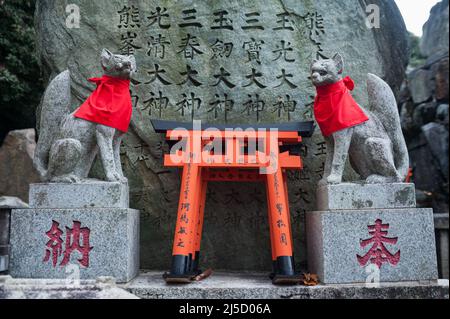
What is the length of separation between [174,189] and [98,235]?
4.56 feet

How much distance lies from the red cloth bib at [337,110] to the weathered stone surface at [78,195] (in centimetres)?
226

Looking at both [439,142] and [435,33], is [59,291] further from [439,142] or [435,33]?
[435,33]

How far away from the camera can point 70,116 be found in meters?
4.30

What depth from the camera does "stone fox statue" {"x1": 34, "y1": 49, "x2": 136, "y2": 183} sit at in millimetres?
4168

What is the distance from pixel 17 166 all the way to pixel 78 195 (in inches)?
229

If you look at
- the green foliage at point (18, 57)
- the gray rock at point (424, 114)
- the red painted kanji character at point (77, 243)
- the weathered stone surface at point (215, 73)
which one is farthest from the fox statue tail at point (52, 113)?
the gray rock at point (424, 114)

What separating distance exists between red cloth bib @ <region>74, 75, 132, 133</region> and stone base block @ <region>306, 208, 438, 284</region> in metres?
2.34

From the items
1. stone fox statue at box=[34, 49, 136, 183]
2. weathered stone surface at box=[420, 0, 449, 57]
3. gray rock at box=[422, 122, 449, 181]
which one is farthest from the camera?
gray rock at box=[422, 122, 449, 181]

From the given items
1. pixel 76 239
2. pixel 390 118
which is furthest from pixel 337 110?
pixel 76 239

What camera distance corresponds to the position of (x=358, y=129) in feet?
14.0

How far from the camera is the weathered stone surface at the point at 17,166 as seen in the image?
29.3 feet

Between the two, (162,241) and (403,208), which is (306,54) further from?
(162,241)

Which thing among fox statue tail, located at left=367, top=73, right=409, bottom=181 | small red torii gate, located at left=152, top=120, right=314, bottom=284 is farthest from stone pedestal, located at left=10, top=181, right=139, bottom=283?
fox statue tail, located at left=367, top=73, right=409, bottom=181

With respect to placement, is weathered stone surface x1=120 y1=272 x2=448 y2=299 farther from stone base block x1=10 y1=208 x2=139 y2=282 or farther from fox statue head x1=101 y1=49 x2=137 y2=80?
fox statue head x1=101 y1=49 x2=137 y2=80
